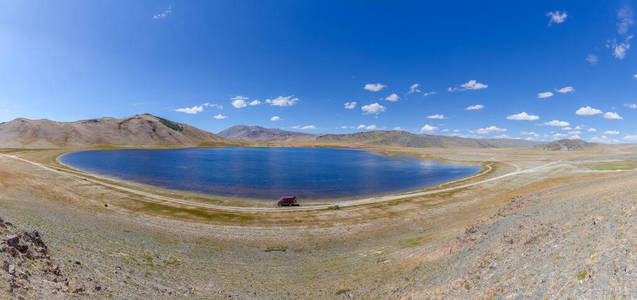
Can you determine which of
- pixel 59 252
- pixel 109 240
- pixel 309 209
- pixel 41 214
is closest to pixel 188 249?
pixel 109 240

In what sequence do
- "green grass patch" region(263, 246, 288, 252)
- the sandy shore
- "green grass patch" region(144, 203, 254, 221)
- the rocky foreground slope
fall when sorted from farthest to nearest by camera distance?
"green grass patch" region(144, 203, 254, 221)
"green grass patch" region(263, 246, 288, 252)
the sandy shore
the rocky foreground slope

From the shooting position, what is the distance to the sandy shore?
33.7 ft

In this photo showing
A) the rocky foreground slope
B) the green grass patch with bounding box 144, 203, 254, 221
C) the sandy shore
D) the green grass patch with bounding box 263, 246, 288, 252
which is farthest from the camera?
the green grass patch with bounding box 144, 203, 254, 221

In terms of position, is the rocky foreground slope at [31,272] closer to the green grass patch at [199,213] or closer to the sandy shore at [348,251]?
the sandy shore at [348,251]

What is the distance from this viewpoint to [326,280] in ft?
54.9

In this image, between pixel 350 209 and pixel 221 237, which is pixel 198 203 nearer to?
pixel 221 237

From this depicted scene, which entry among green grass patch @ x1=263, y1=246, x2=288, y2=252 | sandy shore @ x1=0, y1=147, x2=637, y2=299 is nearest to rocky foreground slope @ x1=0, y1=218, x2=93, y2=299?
sandy shore @ x1=0, y1=147, x2=637, y2=299

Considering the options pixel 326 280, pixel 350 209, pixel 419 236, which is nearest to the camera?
pixel 326 280

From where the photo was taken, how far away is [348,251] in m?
22.0

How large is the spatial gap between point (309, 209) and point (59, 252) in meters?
29.3

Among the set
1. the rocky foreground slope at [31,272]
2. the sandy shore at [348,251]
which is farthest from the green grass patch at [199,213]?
the rocky foreground slope at [31,272]

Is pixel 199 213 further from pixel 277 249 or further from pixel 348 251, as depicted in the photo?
pixel 348 251

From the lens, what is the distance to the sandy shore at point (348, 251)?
1028 cm

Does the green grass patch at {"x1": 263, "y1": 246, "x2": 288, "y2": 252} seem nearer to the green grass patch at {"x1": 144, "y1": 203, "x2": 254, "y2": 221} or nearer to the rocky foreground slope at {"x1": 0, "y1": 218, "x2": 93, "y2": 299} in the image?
the green grass patch at {"x1": 144, "y1": 203, "x2": 254, "y2": 221}
